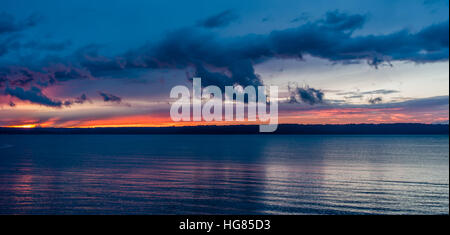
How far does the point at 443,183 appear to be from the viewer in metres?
41.6

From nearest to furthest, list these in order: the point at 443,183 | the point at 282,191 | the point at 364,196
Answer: the point at 364,196 < the point at 282,191 < the point at 443,183

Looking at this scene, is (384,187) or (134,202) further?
(384,187)

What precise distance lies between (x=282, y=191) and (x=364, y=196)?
7.94m

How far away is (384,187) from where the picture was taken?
1497 inches

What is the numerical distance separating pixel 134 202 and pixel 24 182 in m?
20.8
